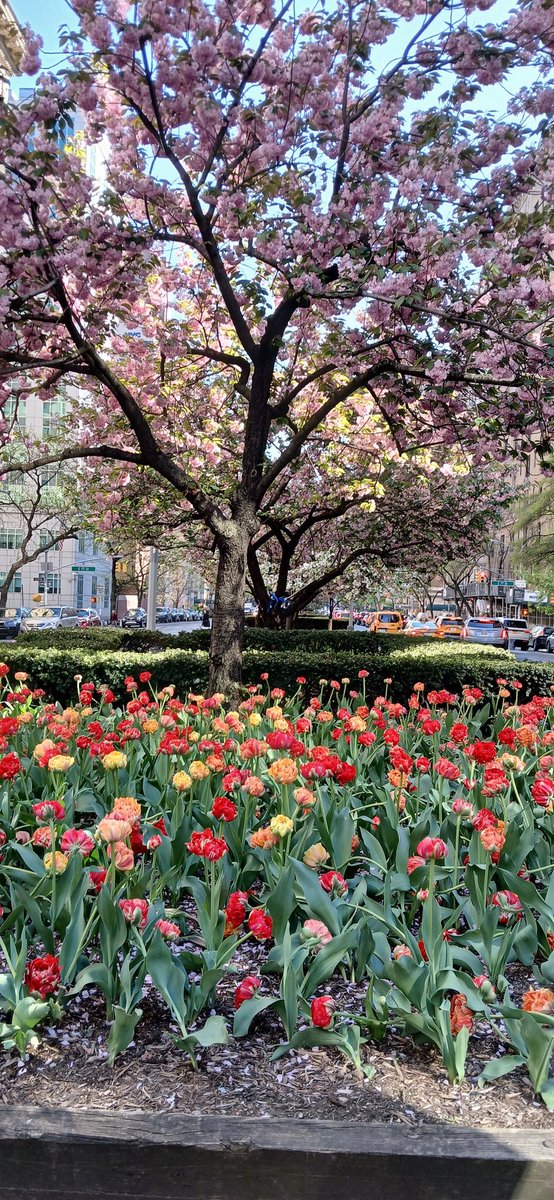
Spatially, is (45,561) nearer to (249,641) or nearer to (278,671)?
(249,641)

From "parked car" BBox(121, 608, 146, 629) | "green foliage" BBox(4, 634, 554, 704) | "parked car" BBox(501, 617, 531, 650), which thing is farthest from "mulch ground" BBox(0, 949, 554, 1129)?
"parked car" BBox(121, 608, 146, 629)

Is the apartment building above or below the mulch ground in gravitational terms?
above

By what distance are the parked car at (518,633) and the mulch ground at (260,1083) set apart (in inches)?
1647

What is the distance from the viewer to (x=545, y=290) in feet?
23.3

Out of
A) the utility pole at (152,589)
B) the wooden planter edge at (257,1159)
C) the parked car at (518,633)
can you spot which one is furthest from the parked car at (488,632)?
the wooden planter edge at (257,1159)

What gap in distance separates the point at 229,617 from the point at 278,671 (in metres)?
2.35

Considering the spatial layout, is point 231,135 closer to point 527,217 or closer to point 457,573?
point 527,217

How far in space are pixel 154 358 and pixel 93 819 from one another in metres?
7.59

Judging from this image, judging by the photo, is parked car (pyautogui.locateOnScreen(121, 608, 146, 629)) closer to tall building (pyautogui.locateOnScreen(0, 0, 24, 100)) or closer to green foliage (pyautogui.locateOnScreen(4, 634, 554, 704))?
tall building (pyautogui.locateOnScreen(0, 0, 24, 100))

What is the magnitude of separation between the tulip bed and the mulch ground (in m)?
0.06

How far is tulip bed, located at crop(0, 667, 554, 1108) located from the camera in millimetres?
2430

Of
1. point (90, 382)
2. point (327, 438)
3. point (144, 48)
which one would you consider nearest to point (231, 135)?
point (144, 48)

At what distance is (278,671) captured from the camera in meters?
10.6

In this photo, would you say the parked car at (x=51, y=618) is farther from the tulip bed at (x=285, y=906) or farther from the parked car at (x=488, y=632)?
the tulip bed at (x=285, y=906)
